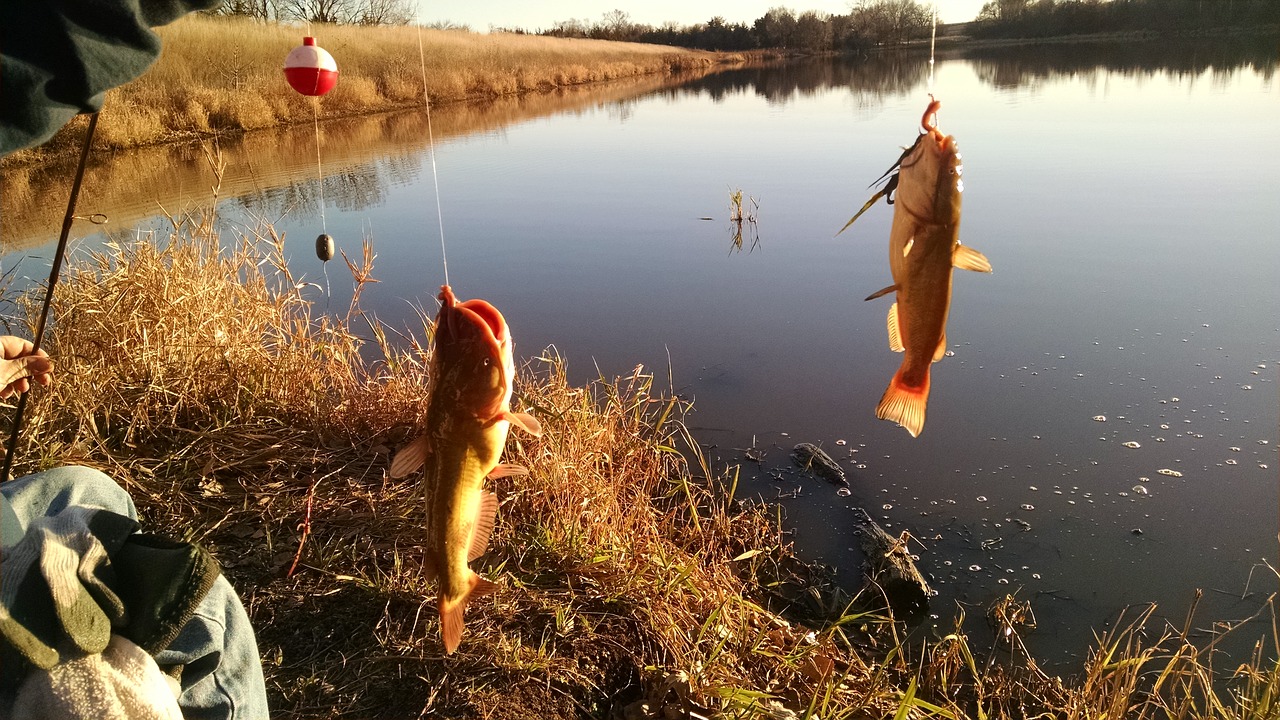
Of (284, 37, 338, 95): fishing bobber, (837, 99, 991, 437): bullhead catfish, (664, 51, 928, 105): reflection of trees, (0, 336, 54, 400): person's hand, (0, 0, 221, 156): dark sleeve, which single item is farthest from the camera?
(664, 51, 928, 105): reflection of trees

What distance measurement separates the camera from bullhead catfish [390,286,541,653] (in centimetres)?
183

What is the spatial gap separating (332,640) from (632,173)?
13.6 metres

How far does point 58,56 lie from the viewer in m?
1.55

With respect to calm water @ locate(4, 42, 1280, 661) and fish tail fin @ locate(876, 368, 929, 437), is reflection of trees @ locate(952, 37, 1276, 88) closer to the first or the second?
calm water @ locate(4, 42, 1280, 661)

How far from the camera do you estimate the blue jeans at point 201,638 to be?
1.87 meters

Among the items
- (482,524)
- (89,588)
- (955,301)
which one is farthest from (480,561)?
(955,301)

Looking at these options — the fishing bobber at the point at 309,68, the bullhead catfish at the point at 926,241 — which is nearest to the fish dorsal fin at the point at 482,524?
the bullhead catfish at the point at 926,241

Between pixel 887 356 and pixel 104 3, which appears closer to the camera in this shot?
pixel 104 3

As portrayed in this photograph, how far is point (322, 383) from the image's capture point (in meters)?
4.86

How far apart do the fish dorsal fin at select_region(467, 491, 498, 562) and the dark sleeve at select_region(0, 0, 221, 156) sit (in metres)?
1.25

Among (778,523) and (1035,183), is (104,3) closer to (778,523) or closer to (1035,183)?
(778,523)

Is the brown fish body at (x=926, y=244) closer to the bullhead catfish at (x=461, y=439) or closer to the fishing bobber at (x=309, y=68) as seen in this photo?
the bullhead catfish at (x=461, y=439)

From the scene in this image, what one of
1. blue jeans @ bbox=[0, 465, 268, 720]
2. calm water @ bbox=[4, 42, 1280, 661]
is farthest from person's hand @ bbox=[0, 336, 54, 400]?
calm water @ bbox=[4, 42, 1280, 661]

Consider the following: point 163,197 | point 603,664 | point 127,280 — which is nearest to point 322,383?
point 127,280
